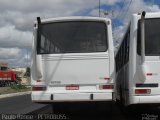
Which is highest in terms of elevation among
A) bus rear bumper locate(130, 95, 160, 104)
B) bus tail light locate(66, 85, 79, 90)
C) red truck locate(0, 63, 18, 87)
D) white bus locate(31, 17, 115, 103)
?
white bus locate(31, 17, 115, 103)

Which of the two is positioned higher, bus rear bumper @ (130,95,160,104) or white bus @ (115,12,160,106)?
white bus @ (115,12,160,106)

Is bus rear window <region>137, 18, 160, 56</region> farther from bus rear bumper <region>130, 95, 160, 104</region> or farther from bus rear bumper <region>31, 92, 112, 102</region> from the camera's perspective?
bus rear bumper <region>31, 92, 112, 102</region>

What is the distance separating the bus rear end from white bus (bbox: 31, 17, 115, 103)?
3.71 ft

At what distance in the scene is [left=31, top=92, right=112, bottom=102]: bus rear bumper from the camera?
41.7ft

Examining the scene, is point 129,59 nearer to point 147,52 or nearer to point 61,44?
point 147,52

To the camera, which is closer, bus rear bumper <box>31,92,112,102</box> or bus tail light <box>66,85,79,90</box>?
bus rear bumper <box>31,92,112,102</box>

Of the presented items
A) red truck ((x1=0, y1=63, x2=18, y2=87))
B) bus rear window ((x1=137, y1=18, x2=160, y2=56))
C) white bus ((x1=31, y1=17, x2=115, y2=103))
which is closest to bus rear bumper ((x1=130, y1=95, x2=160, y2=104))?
white bus ((x1=31, y1=17, x2=115, y2=103))

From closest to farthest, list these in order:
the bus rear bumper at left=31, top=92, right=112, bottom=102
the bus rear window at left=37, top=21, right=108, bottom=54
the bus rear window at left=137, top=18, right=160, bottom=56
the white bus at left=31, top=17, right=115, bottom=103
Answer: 1. the bus rear window at left=137, top=18, right=160, bottom=56
2. the bus rear bumper at left=31, top=92, right=112, bottom=102
3. the white bus at left=31, top=17, right=115, bottom=103
4. the bus rear window at left=37, top=21, right=108, bottom=54

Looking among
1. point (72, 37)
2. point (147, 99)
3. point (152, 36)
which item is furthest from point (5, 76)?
point (147, 99)

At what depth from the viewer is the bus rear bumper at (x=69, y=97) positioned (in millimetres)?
12695

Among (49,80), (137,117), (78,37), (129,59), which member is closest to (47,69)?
(49,80)

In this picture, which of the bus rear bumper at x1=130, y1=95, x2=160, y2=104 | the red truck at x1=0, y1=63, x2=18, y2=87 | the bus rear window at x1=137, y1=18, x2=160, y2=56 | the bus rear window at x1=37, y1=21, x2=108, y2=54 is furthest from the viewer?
the red truck at x1=0, y1=63, x2=18, y2=87

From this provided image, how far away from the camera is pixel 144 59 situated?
11.9m

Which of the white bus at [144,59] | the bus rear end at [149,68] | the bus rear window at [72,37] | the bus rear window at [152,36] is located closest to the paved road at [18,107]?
the bus rear window at [72,37]
